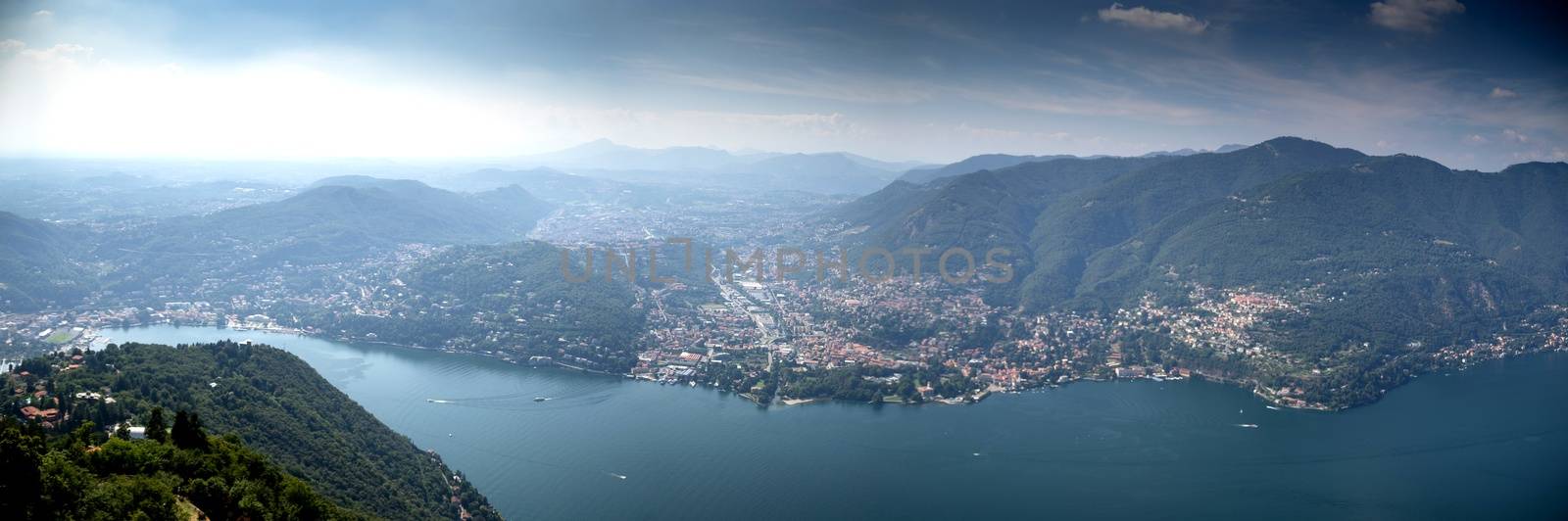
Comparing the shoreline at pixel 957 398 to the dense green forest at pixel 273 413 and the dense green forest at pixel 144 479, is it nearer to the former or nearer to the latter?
the dense green forest at pixel 273 413

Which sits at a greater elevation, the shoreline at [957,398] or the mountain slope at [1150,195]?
the mountain slope at [1150,195]

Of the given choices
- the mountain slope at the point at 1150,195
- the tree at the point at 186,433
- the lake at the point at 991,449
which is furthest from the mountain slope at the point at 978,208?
the tree at the point at 186,433

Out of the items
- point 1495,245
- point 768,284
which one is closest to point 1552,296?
point 1495,245

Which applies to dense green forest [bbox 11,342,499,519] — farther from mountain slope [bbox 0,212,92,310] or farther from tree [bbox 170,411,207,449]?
mountain slope [bbox 0,212,92,310]

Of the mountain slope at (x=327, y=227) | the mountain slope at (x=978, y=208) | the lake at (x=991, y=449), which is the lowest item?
the lake at (x=991, y=449)

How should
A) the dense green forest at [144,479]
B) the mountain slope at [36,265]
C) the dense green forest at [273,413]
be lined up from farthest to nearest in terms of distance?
the mountain slope at [36,265] < the dense green forest at [273,413] < the dense green forest at [144,479]

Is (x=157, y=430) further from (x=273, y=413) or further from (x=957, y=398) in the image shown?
(x=957, y=398)

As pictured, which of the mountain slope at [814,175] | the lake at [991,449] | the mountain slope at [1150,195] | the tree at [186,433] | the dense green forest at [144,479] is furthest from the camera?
the mountain slope at [814,175]

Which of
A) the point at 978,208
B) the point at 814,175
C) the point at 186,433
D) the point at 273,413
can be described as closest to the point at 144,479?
the point at 186,433

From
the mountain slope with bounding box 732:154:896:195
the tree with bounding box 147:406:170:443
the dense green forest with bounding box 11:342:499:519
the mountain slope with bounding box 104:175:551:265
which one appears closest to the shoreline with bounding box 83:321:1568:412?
the dense green forest with bounding box 11:342:499:519
